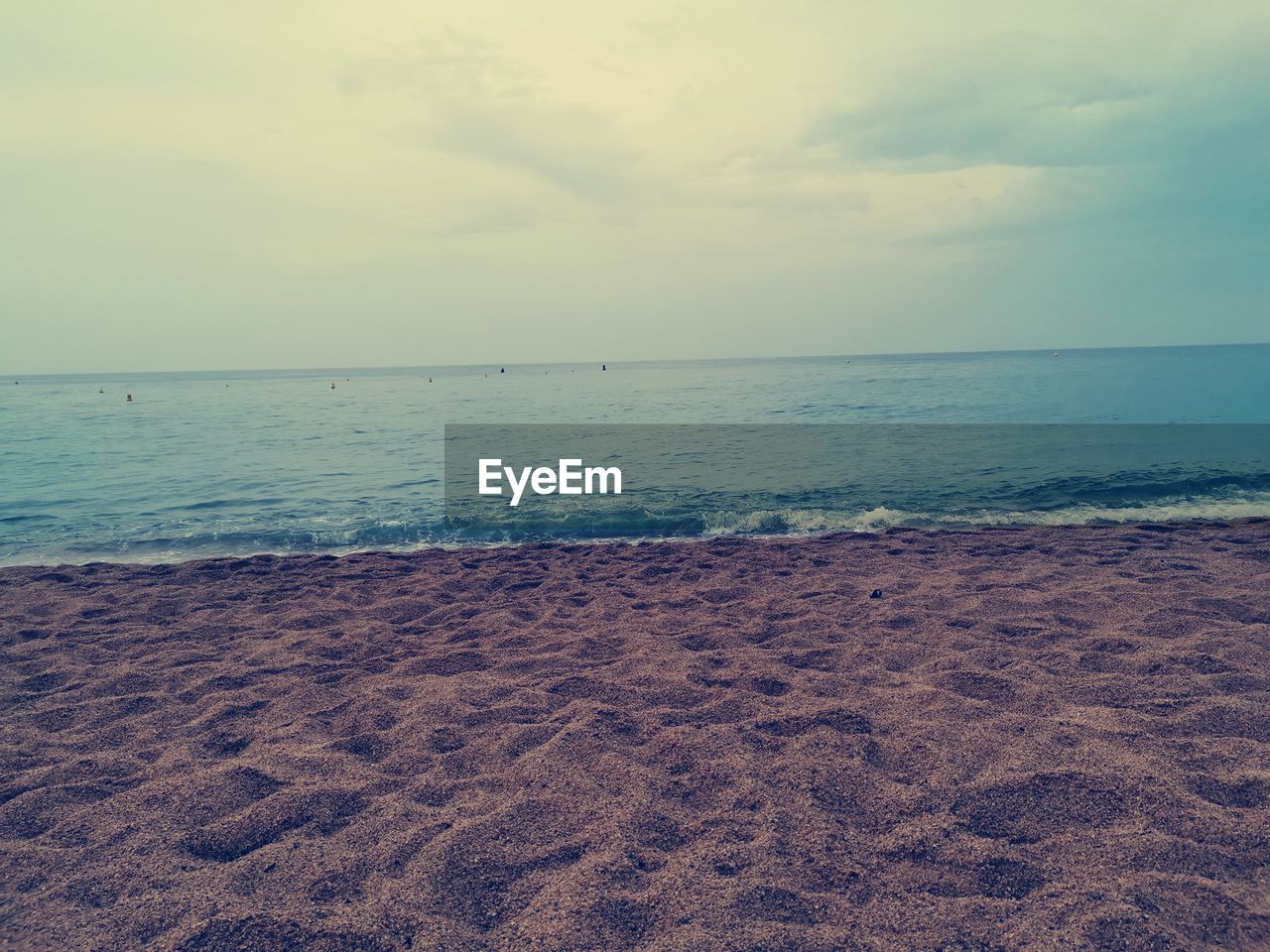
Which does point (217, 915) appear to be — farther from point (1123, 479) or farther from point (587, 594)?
point (1123, 479)

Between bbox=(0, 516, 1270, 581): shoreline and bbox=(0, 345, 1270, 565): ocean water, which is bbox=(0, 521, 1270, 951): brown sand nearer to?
bbox=(0, 516, 1270, 581): shoreline

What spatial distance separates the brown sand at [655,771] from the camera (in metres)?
3.17

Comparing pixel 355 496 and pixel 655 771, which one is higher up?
pixel 355 496

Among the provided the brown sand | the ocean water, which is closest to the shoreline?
the ocean water

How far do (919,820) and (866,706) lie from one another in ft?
4.49

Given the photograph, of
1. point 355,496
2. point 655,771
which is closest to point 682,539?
point 655,771

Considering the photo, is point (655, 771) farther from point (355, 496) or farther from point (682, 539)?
point (355, 496)

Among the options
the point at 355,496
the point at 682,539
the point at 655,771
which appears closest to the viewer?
the point at 655,771

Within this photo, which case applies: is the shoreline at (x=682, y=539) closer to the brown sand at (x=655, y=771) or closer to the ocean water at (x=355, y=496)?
the ocean water at (x=355, y=496)

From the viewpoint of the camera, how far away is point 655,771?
14.4 ft

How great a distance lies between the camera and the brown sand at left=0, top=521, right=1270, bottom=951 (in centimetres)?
317

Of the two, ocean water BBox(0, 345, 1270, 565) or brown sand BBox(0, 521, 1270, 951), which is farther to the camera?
ocean water BBox(0, 345, 1270, 565)

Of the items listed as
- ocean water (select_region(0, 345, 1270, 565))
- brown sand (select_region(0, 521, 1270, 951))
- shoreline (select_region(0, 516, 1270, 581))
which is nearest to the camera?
brown sand (select_region(0, 521, 1270, 951))

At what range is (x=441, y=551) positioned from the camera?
1120 cm
